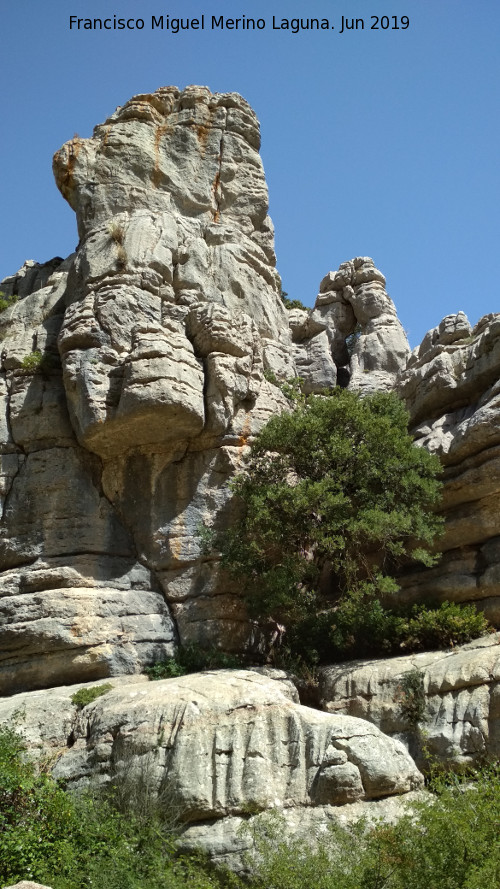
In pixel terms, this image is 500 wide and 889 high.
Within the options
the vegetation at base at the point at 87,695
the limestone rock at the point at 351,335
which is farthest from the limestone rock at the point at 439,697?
the limestone rock at the point at 351,335

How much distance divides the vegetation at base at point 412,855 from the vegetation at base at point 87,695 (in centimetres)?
583

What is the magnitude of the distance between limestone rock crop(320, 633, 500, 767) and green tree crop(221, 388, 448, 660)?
4.44ft

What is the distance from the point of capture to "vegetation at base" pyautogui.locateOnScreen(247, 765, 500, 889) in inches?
433

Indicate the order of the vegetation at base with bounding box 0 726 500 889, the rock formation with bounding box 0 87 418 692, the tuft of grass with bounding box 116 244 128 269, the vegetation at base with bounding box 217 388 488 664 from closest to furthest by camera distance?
the vegetation at base with bounding box 0 726 500 889 → the vegetation at base with bounding box 217 388 488 664 → the rock formation with bounding box 0 87 418 692 → the tuft of grass with bounding box 116 244 128 269

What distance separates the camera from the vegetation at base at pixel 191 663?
62.9 ft

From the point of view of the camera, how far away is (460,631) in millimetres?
18516

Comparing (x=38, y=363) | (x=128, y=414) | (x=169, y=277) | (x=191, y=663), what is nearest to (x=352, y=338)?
(x=169, y=277)

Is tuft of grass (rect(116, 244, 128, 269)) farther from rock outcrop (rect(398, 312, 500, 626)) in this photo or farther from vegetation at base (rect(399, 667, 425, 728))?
vegetation at base (rect(399, 667, 425, 728))

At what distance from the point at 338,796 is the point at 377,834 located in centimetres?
213

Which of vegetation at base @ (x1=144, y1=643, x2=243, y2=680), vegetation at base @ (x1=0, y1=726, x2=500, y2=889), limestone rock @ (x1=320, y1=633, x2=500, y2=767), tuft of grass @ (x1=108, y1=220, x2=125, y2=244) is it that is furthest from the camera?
tuft of grass @ (x1=108, y1=220, x2=125, y2=244)

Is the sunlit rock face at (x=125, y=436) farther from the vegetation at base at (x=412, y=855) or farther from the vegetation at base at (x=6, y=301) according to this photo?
the vegetation at base at (x=412, y=855)

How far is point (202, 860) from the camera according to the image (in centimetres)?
1356

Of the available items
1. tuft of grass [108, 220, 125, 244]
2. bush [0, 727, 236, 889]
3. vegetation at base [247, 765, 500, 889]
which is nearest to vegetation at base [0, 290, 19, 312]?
tuft of grass [108, 220, 125, 244]

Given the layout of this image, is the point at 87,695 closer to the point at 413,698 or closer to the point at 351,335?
the point at 413,698
